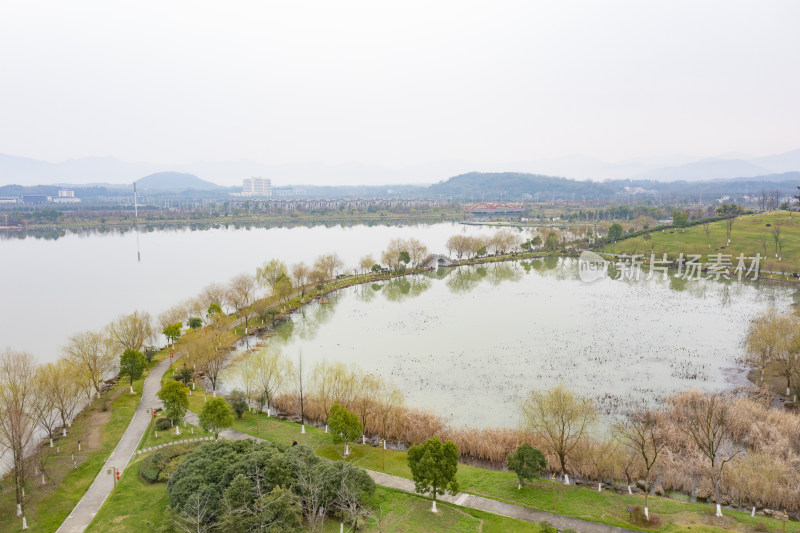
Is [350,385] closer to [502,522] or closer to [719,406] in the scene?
[502,522]

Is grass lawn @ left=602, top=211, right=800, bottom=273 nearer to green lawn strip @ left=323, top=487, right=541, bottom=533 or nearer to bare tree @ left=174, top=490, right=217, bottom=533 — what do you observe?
green lawn strip @ left=323, top=487, right=541, bottom=533

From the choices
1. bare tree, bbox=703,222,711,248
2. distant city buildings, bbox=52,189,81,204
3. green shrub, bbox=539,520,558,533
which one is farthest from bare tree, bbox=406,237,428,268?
distant city buildings, bbox=52,189,81,204

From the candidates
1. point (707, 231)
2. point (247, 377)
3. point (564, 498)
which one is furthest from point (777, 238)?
point (247, 377)

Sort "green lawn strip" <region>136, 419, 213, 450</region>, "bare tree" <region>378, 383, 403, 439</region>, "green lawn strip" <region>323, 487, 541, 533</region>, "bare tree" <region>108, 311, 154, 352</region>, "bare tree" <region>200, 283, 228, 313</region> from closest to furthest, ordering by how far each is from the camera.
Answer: "green lawn strip" <region>323, 487, 541, 533</region>, "green lawn strip" <region>136, 419, 213, 450</region>, "bare tree" <region>378, 383, 403, 439</region>, "bare tree" <region>108, 311, 154, 352</region>, "bare tree" <region>200, 283, 228, 313</region>

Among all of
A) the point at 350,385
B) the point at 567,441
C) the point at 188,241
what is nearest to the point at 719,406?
the point at 567,441

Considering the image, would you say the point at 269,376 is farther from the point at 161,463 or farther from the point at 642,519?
A: the point at 642,519
